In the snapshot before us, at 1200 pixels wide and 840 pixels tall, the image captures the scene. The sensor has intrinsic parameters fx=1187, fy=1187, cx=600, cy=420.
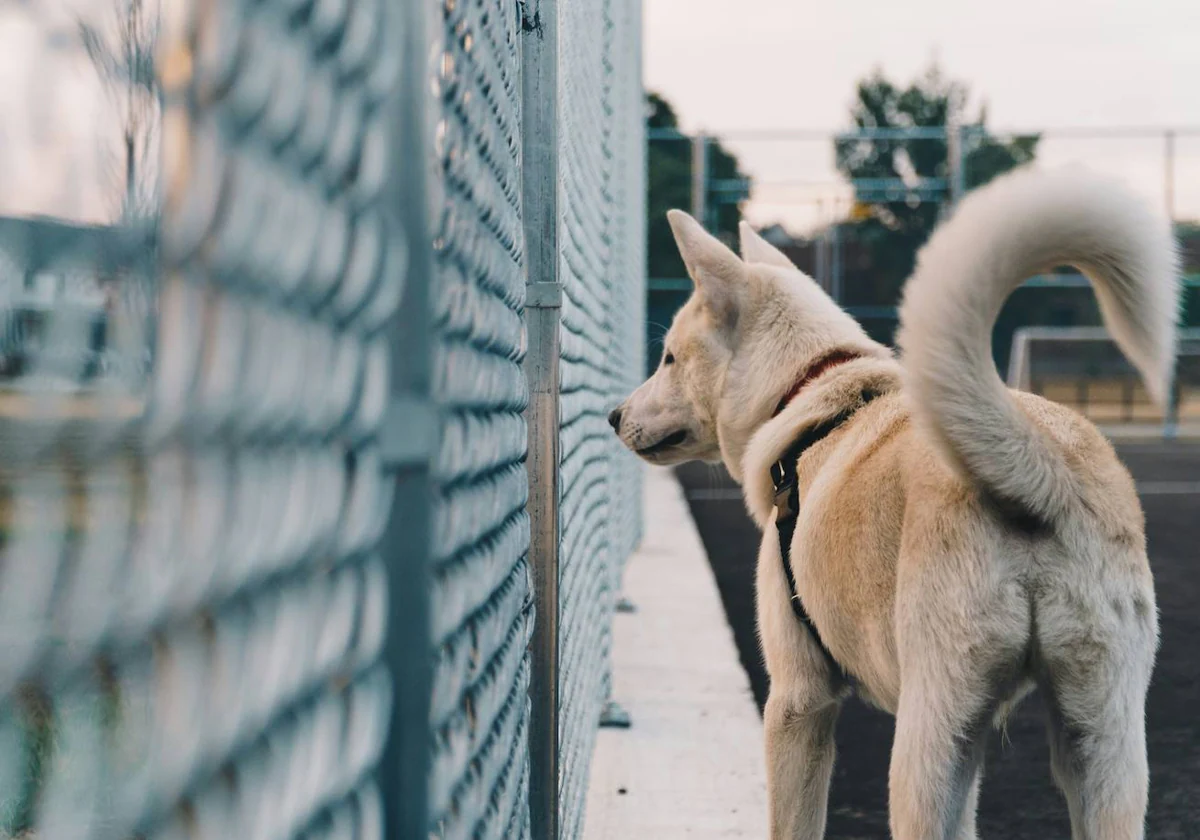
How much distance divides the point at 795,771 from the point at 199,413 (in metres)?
2.56

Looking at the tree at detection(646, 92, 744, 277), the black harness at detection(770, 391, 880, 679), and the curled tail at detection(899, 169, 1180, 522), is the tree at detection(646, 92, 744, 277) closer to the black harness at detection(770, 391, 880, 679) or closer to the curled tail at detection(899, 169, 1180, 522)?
the black harness at detection(770, 391, 880, 679)

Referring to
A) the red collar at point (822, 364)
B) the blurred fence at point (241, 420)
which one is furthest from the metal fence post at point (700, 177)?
the blurred fence at point (241, 420)

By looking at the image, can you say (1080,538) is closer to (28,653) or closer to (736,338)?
(736,338)

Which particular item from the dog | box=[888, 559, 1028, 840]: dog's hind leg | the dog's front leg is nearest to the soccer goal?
the dog's front leg

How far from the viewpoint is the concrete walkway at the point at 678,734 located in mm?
3512

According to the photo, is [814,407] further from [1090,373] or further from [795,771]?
[1090,373]

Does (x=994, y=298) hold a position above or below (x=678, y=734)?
above

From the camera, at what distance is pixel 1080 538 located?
228 centimetres

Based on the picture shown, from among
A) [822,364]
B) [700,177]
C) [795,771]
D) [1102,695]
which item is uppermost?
[700,177]

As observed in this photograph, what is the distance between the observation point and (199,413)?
61cm

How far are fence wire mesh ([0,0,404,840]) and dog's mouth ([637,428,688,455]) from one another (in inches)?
121

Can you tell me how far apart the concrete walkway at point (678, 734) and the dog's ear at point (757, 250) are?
5.65 ft

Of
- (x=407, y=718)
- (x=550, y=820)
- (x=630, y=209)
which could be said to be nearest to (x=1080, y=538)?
(x=550, y=820)

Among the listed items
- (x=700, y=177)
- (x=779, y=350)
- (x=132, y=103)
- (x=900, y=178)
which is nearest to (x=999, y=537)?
(x=779, y=350)
